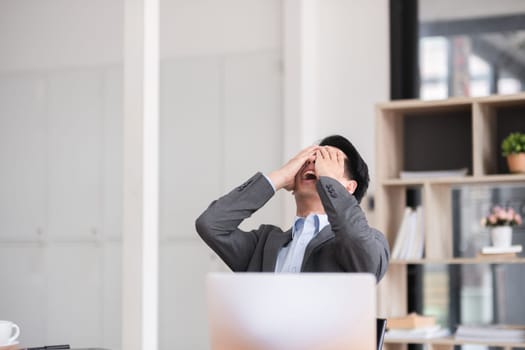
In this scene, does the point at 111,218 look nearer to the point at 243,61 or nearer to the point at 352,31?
the point at 243,61

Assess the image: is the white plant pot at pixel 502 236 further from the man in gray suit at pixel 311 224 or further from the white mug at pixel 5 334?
the white mug at pixel 5 334

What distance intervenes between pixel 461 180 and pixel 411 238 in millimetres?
413

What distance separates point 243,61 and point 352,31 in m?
0.72

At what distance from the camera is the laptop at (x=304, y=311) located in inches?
79.4

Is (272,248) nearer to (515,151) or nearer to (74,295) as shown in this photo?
(515,151)

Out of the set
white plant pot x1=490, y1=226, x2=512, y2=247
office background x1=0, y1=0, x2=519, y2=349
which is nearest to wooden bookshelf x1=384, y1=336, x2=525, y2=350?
white plant pot x1=490, y1=226, x2=512, y2=247

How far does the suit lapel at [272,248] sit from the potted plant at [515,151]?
2357 mm

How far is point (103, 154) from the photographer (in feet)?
20.4

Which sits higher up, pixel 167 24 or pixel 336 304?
pixel 167 24

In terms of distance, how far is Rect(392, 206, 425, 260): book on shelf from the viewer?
5004 mm

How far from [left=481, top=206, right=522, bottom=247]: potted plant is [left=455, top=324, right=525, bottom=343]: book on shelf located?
0.44 metres

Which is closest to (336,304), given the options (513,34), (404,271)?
(404,271)

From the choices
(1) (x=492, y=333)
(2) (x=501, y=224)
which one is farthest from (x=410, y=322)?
(2) (x=501, y=224)

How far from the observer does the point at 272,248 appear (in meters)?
2.83
